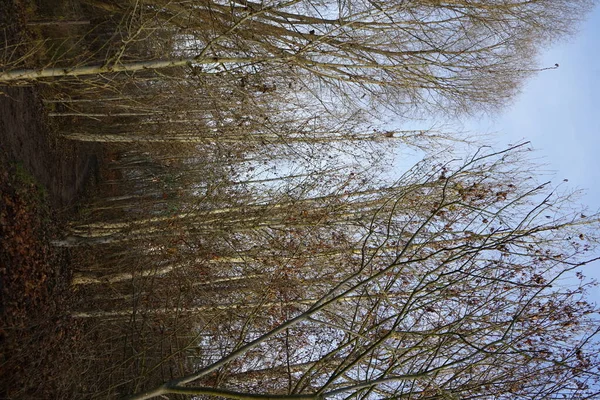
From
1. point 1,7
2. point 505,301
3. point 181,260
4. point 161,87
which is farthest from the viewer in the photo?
point 161,87

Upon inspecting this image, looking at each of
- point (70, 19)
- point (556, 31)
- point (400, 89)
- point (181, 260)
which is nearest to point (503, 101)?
point (556, 31)

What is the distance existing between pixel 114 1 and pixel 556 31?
8.90 meters

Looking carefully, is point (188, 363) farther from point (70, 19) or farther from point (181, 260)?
point (70, 19)

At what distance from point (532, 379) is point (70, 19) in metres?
10.7

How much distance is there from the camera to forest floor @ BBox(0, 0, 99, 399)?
697cm

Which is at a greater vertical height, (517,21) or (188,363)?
(517,21)

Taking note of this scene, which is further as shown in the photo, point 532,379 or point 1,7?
point 1,7

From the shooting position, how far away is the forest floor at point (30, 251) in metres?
6.97

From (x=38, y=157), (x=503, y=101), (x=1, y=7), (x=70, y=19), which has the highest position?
(x=503, y=101)

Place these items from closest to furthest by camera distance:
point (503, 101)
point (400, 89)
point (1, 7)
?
point (1, 7) → point (400, 89) → point (503, 101)

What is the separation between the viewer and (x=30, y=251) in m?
8.34

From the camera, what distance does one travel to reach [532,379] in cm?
558

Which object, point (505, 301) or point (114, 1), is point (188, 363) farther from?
point (114, 1)

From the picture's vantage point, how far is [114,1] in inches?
413
